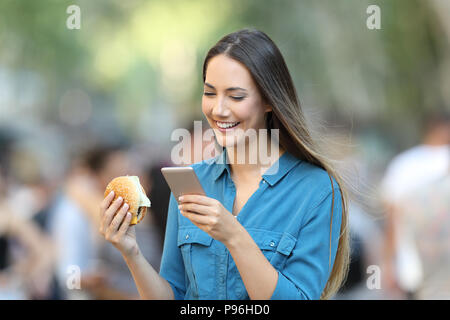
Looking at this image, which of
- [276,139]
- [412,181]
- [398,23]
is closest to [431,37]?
[398,23]

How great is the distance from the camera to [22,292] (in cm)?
495

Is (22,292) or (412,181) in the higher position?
(412,181)

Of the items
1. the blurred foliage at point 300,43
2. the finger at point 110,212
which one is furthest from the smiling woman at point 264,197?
the blurred foliage at point 300,43

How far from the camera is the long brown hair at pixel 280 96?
6.84ft

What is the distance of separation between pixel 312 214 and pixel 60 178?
17.0 feet

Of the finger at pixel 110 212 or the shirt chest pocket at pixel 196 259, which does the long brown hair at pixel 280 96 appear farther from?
the finger at pixel 110 212

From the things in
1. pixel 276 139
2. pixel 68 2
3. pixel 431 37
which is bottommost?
pixel 276 139

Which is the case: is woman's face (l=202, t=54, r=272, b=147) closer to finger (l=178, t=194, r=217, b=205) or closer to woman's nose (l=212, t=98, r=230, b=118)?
woman's nose (l=212, t=98, r=230, b=118)

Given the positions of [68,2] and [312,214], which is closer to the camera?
[312,214]

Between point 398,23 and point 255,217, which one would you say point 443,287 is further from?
point 398,23

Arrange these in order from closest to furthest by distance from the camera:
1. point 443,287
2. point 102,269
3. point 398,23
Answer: point 443,287 < point 102,269 < point 398,23

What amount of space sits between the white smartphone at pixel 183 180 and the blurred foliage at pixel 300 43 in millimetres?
6007

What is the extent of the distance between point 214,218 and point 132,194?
0.42 meters

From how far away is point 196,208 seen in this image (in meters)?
1.88
